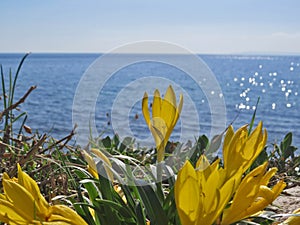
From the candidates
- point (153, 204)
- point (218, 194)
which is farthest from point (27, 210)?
point (218, 194)

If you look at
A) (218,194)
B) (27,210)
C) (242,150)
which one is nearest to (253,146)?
(242,150)

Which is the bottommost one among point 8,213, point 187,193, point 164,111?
point 8,213

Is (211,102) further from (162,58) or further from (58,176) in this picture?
(58,176)

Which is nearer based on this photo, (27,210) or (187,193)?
(187,193)

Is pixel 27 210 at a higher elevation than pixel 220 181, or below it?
below

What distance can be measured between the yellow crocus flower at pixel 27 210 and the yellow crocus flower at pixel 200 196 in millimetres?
221

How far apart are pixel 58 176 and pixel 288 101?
31243mm

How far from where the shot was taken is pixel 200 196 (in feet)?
2.68

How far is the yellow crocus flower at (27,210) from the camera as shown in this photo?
893 millimetres

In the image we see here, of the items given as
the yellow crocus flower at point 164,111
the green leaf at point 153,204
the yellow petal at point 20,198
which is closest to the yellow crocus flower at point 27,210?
the yellow petal at point 20,198

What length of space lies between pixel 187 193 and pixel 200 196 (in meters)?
0.03

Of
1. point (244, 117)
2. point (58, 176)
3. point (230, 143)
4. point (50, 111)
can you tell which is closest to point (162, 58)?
point (230, 143)

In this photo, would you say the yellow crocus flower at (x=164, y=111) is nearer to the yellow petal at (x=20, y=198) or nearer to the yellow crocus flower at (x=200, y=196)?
the yellow crocus flower at (x=200, y=196)

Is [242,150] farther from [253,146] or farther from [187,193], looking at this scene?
[187,193]
